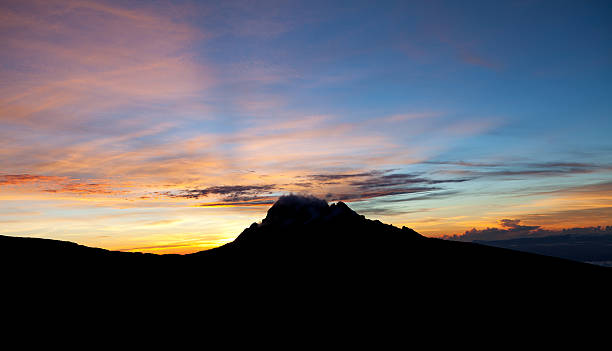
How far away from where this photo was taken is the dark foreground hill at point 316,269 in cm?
6981

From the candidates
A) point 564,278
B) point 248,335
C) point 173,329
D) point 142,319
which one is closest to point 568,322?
point 564,278

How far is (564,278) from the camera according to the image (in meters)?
101

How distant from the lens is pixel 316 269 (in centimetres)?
9669

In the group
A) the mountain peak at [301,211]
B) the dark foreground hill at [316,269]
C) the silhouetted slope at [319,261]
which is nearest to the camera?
the dark foreground hill at [316,269]

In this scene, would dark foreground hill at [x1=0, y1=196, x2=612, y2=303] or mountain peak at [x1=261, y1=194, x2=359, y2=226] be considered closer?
dark foreground hill at [x1=0, y1=196, x2=612, y2=303]

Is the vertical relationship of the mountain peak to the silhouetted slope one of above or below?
above

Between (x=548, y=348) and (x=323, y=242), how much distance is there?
3054 inches

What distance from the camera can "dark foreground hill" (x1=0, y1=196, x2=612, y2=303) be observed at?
69812 millimetres

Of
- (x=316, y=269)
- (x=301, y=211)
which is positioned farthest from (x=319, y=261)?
(x=301, y=211)

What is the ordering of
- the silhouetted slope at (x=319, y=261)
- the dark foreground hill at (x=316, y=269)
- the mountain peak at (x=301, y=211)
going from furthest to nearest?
1. the mountain peak at (x=301, y=211)
2. the silhouetted slope at (x=319, y=261)
3. the dark foreground hill at (x=316, y=269)

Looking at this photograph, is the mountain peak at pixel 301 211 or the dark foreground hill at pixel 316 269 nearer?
the dark foreground hill at pixel 316 269

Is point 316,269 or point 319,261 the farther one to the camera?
point 319,261

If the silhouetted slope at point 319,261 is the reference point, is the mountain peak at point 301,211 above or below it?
above

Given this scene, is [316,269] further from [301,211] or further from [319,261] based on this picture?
[301,211]
